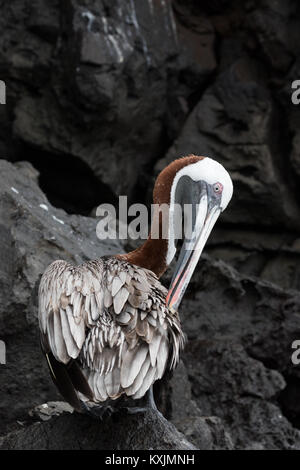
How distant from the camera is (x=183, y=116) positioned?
8.38m

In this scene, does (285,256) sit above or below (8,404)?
below

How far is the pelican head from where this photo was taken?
3.77 metres

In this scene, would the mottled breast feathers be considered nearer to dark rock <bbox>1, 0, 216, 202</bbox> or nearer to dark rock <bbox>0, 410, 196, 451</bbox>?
dark rock <bbox>0, 410, 196, 451</bbox>

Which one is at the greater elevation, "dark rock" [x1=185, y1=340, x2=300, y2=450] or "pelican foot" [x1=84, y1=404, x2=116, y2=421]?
"pelican foot" [x1=84, y1=404, x2=116, y2=421]

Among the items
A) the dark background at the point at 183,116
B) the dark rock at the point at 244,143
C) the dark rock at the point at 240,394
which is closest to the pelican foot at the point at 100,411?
the dark rock at the point at 240,394

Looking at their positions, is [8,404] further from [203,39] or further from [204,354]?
[203,39]

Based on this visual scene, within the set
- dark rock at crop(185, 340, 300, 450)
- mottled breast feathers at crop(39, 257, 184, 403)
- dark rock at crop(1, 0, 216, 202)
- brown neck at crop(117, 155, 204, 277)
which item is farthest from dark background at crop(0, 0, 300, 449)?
mottled breast feathers at crop(39, 257, 184, 403)

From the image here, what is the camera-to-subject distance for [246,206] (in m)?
8.26

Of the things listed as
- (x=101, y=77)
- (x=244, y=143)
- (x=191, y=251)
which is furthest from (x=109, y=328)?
(x=244, y=143)

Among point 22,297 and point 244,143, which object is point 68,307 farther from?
point 244,143

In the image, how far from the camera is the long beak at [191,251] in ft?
12.1

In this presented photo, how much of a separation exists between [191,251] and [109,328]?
0.57 m
